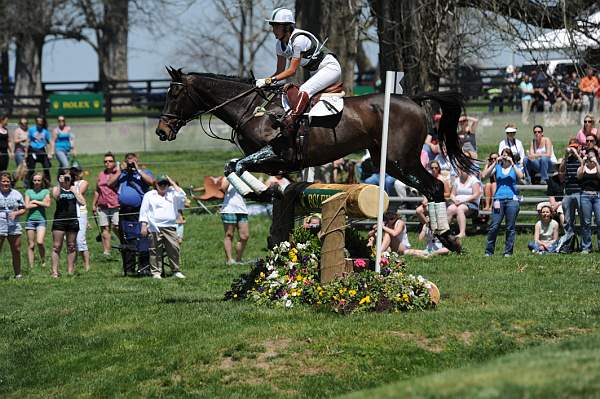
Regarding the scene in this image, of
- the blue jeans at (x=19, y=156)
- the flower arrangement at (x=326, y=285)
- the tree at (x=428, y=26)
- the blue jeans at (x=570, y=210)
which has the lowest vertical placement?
the flower arrangement at (x=326, y=285)

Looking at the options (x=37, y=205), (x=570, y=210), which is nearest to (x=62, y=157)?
(x=37, y=205)

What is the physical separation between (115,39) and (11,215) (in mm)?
33027

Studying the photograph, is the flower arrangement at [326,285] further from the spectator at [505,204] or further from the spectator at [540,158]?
the spectator at [540,158]

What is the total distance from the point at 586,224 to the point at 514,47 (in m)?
6.37

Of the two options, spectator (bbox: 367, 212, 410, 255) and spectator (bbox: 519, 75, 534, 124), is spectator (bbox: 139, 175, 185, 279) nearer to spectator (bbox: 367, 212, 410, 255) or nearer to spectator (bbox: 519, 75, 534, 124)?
spectator (bbox: 367, 212, 410, 255)

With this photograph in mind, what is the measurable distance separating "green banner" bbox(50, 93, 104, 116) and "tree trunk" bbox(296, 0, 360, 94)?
12.9 metres

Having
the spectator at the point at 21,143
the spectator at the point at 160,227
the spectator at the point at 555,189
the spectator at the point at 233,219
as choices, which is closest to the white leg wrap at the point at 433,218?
the spectator at the point at 555,189

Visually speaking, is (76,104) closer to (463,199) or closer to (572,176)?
(463,199)

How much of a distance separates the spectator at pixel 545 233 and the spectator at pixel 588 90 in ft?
30.1

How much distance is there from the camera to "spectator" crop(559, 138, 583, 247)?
18.2 m

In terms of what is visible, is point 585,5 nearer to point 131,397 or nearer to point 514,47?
point 514,47

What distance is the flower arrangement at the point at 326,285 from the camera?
40.2ft

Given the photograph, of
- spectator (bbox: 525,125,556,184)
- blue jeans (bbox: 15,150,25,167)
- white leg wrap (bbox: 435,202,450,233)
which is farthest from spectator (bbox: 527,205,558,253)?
blue jeans (bbox: 15,150,25,167)

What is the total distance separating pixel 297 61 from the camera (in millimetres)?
13023
